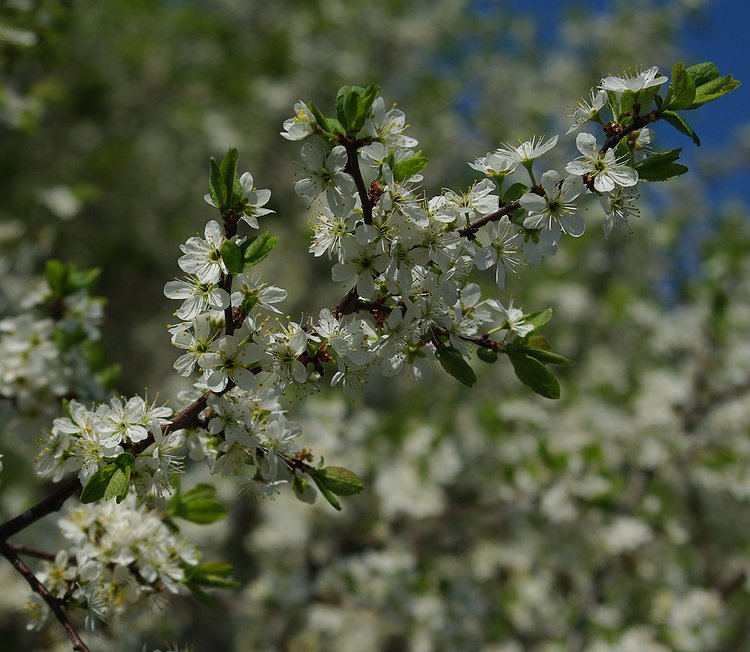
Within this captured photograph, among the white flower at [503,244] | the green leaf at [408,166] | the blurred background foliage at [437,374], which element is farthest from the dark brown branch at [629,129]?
the blurred background foliage at [437,374]

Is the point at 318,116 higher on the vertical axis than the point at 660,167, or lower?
lower

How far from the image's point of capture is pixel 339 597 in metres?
4.55

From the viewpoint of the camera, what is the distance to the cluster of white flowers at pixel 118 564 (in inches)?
72.7

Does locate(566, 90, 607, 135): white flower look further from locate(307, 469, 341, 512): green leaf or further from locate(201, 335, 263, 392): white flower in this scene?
locate(307, 469, 341, 512): green leaf

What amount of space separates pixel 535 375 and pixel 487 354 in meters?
0.12

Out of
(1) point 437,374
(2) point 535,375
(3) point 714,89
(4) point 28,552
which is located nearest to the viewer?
(3) point 714,89

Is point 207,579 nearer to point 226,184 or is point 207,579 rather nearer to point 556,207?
point 226,184

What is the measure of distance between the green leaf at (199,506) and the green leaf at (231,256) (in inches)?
31.6

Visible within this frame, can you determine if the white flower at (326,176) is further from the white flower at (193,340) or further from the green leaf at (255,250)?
the white flower at (193,340)

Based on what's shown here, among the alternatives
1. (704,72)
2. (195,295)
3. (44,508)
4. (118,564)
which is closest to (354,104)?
(195,295)

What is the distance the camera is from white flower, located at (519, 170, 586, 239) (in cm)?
154

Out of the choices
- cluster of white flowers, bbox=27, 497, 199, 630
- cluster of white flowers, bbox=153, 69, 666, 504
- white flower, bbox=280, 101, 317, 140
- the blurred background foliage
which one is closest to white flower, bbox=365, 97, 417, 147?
cluster of white flowers, bbox=153, 69, 666, 504

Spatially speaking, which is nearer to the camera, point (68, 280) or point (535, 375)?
point (535, 375)

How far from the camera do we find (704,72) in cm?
157
